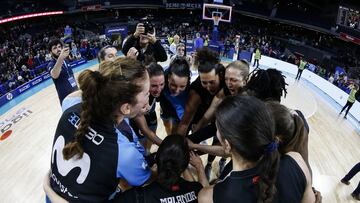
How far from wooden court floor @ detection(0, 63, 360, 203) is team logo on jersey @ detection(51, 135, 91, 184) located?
3591 mm

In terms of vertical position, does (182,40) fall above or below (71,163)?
below

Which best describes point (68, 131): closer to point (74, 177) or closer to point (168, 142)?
point (74, 177)

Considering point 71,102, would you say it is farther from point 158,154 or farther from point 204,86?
point 204,86

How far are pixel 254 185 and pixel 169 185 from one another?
0.51 metres

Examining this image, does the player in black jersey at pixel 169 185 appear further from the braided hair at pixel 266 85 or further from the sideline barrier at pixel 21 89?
the sideline barrier at pixel 21 89

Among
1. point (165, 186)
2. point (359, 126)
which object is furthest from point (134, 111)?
point (359, 126)

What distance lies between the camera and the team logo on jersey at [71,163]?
1.46 metres

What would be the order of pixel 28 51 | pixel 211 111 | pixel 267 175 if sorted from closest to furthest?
pixel 267 175, pixel 211 111, pixel 28 51

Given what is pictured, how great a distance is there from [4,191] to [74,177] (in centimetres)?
486

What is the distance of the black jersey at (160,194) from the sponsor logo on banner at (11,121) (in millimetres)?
6900

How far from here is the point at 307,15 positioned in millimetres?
18984

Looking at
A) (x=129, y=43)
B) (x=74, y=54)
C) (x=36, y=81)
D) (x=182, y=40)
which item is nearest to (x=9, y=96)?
(x=36, y=81)

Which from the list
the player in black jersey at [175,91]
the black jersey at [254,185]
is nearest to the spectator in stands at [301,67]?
the player in black jersey at [175,91]

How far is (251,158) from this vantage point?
4.58 ft
